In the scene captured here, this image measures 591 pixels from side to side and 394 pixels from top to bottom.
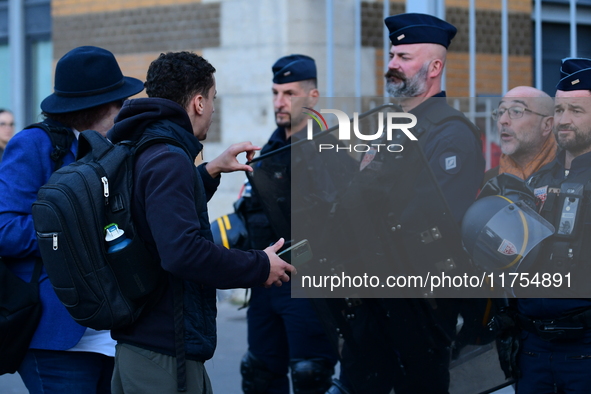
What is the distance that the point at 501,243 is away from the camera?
2668 millimetres

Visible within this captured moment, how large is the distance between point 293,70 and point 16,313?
7.68 ft

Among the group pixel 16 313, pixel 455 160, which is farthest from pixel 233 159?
pixel 16 313

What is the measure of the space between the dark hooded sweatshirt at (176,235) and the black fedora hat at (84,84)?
1.75 ft

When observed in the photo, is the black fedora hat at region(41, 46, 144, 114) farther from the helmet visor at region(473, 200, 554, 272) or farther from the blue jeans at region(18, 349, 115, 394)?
the helmet visor at region(473, 200, 554, 272)

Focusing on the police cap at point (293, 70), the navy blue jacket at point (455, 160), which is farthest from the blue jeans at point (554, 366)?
the police cap at point (293, 70)

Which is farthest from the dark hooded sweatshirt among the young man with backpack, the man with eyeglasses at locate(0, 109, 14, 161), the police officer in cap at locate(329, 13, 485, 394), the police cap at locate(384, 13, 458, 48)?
the man with eyeglasses at locate(0, 109, 14, 161)

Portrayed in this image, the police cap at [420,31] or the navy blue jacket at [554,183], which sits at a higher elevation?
the police cap at [420,31]

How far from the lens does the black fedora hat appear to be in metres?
3.05

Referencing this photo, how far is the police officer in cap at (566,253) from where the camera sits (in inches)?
105

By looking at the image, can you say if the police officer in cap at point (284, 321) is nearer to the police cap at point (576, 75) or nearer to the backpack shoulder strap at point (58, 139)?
the backpack shoulder strap at point (58, 139)

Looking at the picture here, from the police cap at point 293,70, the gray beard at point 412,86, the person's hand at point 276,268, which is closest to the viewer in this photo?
the person's hand at point 276,268

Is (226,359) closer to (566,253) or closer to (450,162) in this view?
(450,162)

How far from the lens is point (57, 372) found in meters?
2.92

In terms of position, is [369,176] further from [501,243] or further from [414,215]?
[501,243]
